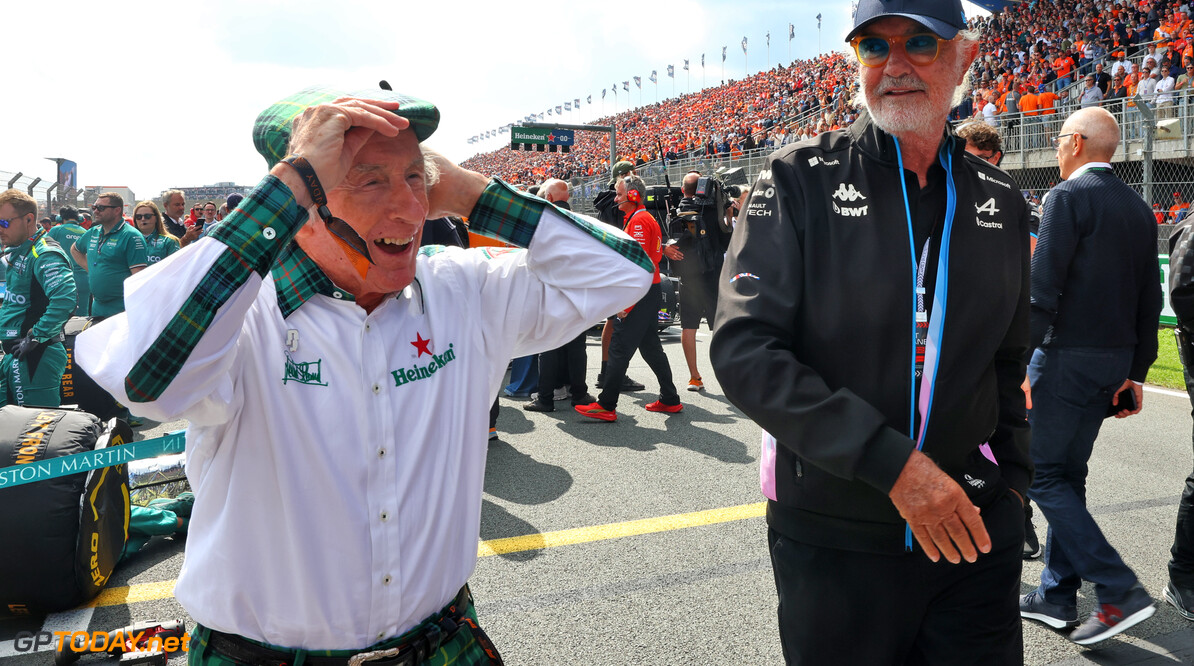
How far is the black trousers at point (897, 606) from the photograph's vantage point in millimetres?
1820

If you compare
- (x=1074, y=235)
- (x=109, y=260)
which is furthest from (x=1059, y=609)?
(x=109, y=260)

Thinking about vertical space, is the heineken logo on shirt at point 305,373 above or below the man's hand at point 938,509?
above

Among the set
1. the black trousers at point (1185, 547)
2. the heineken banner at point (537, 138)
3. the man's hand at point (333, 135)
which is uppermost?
the heineken banner at point (537, 138)

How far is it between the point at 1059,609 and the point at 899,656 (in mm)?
1736

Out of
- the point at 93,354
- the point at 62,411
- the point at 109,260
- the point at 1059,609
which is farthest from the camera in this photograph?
the point at 109,260

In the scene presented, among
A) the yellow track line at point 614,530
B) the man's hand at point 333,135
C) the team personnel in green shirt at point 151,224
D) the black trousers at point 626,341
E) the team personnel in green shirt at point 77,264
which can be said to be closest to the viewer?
the man's hand at point 333,135

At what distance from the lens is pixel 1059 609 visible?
10.4 ft

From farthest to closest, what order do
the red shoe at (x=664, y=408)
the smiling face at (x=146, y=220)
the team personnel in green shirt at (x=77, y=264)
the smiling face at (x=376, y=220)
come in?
1. the team personnel in green shirt at (x=77, y=264)
2. the smiling face at (x=146, y=220)
3. the red shoe at (x=664, y=408)
4. the smiling face at (x=376, y=220)

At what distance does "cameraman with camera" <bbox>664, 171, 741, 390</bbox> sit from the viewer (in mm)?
7969

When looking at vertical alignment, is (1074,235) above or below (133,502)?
above

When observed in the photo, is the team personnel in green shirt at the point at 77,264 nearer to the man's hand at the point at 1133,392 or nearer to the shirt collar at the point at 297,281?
the shirt collar at the point at 297,281

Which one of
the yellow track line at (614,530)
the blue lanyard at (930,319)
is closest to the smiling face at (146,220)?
the yellow track line at (614,530)

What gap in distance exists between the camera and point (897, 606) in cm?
183

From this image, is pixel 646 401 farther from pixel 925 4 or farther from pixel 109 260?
pixel 925 4
